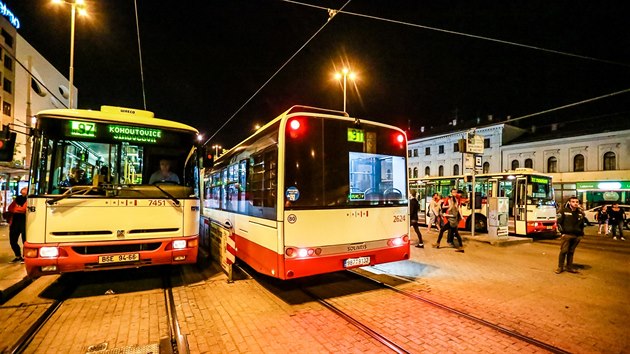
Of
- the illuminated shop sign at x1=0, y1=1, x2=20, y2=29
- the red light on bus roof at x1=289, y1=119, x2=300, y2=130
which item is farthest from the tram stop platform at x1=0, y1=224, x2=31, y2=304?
the illuminated shop sign at x1=0, y1=1, x2=20, y2=29

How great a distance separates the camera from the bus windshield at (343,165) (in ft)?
17.9

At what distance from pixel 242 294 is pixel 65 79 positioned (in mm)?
61992

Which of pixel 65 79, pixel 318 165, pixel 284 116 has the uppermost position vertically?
pixel 65 79

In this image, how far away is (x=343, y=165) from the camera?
5.90 meters

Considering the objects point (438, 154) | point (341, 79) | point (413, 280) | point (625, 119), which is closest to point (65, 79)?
point (341, 79)

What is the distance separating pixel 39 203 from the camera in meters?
5.35

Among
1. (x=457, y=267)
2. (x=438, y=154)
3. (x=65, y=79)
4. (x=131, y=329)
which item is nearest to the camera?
(x=131, y=329)

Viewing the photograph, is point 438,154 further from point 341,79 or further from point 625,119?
point 341,79

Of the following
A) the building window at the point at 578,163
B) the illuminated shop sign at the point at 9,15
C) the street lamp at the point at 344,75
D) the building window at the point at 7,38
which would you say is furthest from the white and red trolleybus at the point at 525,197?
the illuminated shop sign at the point at 9,15

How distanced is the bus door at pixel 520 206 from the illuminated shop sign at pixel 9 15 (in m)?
52.5

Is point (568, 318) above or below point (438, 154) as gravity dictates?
below

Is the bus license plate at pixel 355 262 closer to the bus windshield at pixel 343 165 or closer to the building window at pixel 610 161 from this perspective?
the bus windshield at pixel 343 165

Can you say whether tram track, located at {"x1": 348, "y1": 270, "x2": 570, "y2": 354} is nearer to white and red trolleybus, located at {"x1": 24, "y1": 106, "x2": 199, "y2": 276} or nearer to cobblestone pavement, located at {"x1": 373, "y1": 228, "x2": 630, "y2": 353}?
cobblestone pavement, located at {"x1": 373, "y1": 228, "x2": 630, "y2": 353}

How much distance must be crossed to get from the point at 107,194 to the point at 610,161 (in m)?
41.2
